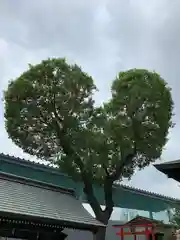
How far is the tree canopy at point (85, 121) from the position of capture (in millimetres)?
15586

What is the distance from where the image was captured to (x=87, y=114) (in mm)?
16172

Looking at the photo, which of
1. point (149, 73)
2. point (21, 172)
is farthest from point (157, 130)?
point (21, 172)

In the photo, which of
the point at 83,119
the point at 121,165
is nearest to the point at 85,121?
the point at 83,119

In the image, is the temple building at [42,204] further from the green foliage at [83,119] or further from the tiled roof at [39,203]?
the green foliage at [83,119]

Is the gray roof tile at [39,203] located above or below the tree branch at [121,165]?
below

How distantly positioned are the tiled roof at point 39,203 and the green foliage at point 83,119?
1352 millimetres

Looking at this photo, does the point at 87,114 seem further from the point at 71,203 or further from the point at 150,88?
the point at 71,203

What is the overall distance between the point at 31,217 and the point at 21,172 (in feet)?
15.8

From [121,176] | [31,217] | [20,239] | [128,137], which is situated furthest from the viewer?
[121,176]

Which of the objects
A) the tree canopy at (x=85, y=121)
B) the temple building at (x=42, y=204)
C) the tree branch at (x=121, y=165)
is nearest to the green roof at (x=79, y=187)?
the temple building at (x=42, y=204)

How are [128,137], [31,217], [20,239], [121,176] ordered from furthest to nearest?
[121,176] < [128,137] < [20,239] < [31,217]

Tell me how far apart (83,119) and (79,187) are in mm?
4197

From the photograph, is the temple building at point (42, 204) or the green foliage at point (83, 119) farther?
the green foliage at point (83, 119)

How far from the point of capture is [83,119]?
16.0 metres
